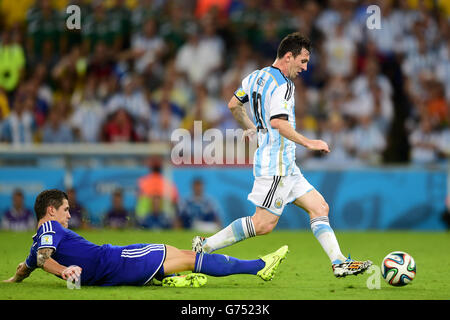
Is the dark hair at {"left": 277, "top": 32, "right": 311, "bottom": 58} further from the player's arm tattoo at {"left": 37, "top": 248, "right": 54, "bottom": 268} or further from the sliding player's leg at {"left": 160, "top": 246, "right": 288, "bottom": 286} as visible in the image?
the player's arm tattoo at {"left": 37, "top": 248, "right": 54, "bottom": 268}

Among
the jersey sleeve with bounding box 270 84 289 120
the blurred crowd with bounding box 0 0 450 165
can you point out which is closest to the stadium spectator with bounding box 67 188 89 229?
the blurred crowd with bounding box 0 0 450 165

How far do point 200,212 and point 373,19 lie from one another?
17.8ft

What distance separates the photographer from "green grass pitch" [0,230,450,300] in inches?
239

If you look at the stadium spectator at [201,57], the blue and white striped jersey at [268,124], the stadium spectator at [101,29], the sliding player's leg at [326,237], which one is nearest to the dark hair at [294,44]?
the blue and white striped jersey at [268,124]

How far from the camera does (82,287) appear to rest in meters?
6.54

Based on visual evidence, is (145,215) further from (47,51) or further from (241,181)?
(47,51)

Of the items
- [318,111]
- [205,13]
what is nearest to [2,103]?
[205,13]

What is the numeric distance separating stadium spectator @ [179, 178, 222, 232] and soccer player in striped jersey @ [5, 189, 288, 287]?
6.90 metres

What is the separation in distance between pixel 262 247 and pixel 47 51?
7.42 metres

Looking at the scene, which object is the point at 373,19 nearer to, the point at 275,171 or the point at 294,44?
the point at 294,44

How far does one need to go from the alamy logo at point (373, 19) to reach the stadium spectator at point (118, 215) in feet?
19.6

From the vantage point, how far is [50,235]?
6.31 m

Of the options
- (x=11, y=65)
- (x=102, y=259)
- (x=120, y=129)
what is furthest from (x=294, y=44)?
(x=11, y=65)

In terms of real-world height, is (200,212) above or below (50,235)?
below
